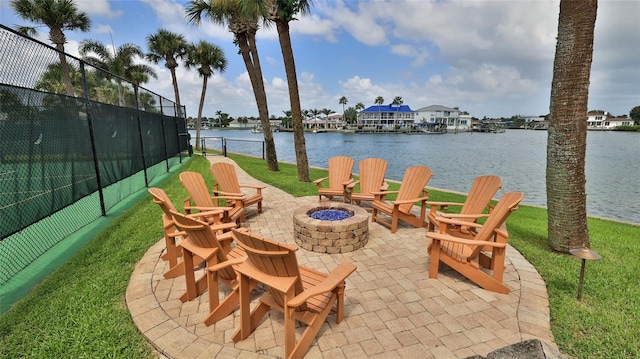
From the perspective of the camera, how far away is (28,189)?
403cm

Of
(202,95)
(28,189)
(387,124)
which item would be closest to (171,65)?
(202,95)

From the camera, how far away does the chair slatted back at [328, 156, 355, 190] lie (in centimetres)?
680

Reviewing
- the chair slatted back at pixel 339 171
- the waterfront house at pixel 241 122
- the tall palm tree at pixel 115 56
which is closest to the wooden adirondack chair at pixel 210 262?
the chair slatted back at pixel 339 171

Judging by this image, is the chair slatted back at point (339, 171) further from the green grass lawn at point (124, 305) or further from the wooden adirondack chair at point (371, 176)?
the green grass lawn at point (124, 305)

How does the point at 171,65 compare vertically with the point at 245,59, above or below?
above

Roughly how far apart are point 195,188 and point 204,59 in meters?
24.6

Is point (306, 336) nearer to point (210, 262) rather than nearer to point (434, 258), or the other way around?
point (210, 262)

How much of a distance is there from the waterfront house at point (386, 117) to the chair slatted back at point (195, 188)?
9209cm

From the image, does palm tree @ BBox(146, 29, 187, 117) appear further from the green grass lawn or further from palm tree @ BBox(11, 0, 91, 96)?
the green grass lawn

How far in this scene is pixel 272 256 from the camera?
2.01m

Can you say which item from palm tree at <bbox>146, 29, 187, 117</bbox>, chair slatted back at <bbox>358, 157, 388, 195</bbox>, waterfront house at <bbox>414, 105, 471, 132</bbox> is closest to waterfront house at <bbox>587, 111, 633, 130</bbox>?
waterfront house at <bbox>414, 105, 471, 132</bbox>

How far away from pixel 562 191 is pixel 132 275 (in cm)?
577

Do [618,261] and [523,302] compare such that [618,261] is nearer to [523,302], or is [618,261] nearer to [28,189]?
[523,302]

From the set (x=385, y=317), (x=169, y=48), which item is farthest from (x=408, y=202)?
(x=169, y=48)
